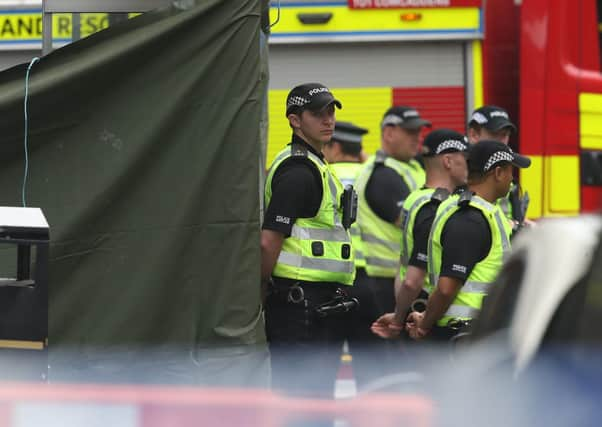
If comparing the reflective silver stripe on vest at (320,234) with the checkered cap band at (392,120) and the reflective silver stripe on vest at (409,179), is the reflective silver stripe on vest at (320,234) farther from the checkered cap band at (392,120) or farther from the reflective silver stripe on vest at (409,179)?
the checkered cap band at (392,120)

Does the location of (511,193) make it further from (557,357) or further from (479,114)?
(557,357)

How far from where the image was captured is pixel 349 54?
8906mm

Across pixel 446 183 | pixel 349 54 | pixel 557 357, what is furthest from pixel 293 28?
pixel 557 357

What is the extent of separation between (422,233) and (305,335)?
1.05 m

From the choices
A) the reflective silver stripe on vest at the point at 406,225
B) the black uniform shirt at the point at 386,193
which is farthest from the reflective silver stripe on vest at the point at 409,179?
the reflective silver stripe on vest at the point at 406,225

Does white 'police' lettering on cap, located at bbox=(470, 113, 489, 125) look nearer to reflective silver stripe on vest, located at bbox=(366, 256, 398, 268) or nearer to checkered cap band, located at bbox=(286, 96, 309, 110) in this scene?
reflective silver stripe on vest, located at bbox=(366, 256, 398, 268)

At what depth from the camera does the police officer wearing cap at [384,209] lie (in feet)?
24.1

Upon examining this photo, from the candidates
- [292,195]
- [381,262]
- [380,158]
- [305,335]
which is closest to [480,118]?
[380,158]

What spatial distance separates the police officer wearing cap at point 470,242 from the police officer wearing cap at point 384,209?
1511mm

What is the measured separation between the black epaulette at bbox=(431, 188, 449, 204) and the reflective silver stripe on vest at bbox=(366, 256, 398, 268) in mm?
1074

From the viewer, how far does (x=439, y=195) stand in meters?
6.40

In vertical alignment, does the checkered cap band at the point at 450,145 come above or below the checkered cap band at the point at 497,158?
above

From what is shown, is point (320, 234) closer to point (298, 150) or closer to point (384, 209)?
point (298, 150)

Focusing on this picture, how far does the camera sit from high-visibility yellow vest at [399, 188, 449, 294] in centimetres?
639
